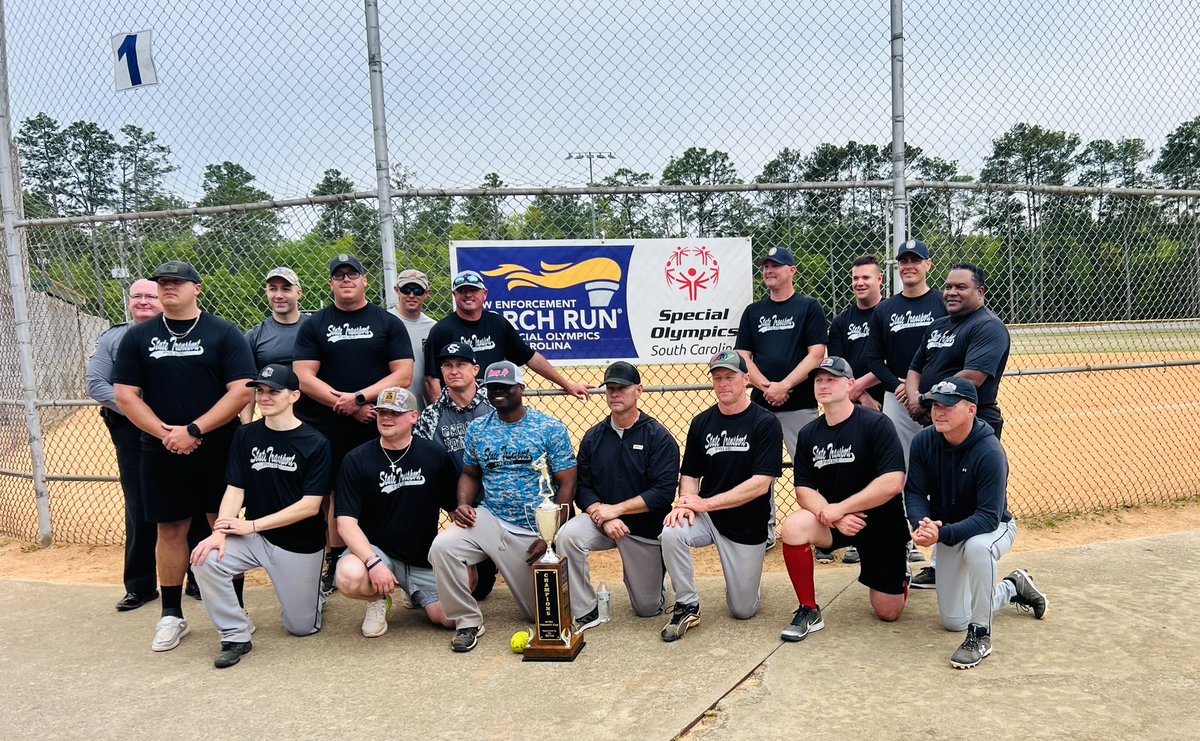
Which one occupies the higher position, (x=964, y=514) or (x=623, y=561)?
(x=964, y=514)

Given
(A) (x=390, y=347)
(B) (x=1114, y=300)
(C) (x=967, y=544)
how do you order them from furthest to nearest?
(B) (x=1114, y=300) < (A) (x=390, y=347) < (C) (x=967, y=544)

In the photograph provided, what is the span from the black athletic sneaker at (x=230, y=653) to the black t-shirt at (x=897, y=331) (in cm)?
391

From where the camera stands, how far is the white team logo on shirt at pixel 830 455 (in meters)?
4.23

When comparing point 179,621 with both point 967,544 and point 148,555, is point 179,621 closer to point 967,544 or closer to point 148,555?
point 148,555

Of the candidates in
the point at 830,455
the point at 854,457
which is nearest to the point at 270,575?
the point at 830,455

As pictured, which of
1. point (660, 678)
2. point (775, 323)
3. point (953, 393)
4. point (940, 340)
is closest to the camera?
point (660, 678)

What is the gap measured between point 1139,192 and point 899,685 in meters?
4.46

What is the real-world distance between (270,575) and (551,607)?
1.54 m

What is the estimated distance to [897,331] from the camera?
5039mm

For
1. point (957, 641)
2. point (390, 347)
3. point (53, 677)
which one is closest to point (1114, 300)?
point (957, 641)

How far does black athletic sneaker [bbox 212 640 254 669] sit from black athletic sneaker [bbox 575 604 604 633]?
1694 millimetres

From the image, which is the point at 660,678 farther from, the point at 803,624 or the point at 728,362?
the point at 728,362

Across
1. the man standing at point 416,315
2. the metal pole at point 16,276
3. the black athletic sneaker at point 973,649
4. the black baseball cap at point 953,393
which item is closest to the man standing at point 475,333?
the man standing at point 416,315

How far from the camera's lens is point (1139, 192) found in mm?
5965
